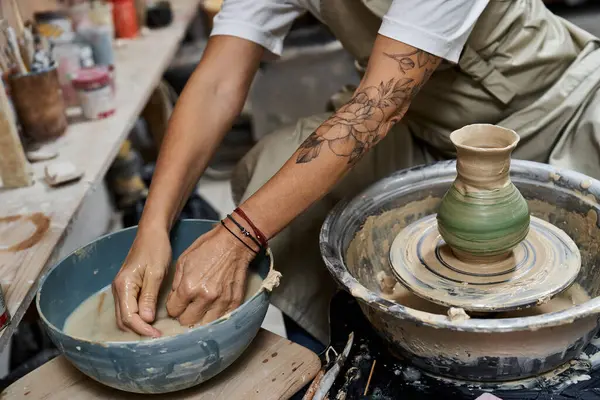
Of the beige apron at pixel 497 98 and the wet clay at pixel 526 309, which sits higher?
the beige apron at pixel 497 98

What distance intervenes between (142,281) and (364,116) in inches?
21.8

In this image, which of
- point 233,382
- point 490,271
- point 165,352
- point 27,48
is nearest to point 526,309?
point 490,271

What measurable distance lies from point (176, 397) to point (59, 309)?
1.09 feet

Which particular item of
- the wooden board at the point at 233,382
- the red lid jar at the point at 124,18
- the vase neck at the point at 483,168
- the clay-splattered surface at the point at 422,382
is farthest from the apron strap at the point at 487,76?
the red lid jar at the point at 124,18

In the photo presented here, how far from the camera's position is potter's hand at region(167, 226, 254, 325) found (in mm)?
1213

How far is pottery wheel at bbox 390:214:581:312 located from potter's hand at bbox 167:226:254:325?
1.04ft

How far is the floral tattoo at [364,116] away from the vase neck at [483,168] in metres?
0.20

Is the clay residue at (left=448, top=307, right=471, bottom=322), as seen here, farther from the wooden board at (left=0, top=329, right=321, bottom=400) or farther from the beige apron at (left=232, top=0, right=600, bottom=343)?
the beige apron at (left=232, top=0, right=600, bottom=343)

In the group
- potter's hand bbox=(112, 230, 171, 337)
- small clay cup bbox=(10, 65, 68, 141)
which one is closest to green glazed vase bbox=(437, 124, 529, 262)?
potter's hand bbox=(112, 230, 171, 337)

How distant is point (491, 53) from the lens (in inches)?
60.3

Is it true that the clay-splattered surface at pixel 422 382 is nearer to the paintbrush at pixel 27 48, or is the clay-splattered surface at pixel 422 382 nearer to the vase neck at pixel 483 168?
the vase neck at pixel 483 168

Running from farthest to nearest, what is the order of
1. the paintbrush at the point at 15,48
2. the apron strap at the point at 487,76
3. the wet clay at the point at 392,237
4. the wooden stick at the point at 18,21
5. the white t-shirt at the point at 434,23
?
1. the wooden stick at the point at 18,21
2. the paintbrush at the point at 15,48
3. the apron strap at the point at 487,76
4. the wet clay at the point at 392,237
5. the white t-shirt at the point at 434,23

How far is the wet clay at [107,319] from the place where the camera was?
125cm

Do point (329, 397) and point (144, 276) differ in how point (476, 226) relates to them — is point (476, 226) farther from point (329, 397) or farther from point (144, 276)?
point (144, 276)
